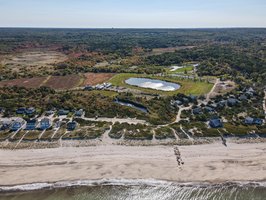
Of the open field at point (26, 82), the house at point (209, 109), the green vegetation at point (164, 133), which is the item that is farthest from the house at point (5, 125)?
the house at point (209, 109)

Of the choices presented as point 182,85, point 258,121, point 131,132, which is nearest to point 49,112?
point 131,132

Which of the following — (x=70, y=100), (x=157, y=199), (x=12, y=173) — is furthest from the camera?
(x=70, y=100)

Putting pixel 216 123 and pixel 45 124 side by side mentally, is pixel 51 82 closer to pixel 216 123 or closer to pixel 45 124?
pixel 45 124

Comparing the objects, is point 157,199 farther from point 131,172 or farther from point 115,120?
point 115,120

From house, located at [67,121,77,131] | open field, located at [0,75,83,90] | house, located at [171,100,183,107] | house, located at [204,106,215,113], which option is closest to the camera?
house, located at [67,121,77,131]

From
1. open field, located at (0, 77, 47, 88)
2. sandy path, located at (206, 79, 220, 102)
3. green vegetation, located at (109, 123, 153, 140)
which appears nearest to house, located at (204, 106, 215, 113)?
sandy path, located at (206, 79, 220, 102)

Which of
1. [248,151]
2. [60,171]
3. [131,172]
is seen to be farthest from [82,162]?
[248,151]

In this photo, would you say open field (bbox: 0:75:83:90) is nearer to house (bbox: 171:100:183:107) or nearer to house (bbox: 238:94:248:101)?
house (bbox: 171:100:183:107)
